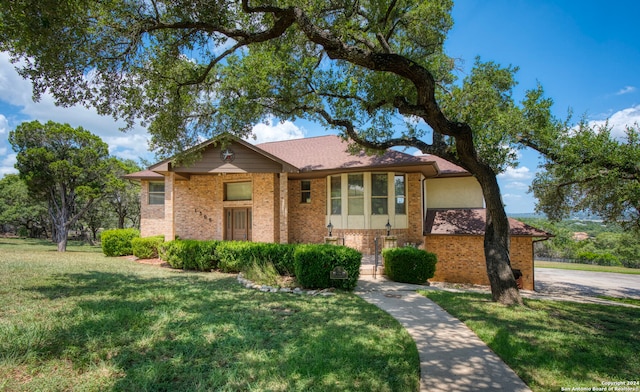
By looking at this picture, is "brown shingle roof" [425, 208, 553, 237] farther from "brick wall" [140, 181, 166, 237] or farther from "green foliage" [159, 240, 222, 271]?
"brick wall" [140, 181, 166, 237]

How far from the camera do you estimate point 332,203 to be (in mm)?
15406

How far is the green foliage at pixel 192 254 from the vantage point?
1192 cm

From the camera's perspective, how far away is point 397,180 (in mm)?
14891

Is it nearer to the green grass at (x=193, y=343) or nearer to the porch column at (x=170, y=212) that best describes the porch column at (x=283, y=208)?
the porch column at (x=170, y=212)

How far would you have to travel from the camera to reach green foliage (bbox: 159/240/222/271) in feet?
39.1

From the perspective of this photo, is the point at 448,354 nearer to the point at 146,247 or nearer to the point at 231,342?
the point at 231,342

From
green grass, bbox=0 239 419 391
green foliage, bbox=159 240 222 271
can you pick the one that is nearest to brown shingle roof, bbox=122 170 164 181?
green foliage, bbox=159 240 222 271

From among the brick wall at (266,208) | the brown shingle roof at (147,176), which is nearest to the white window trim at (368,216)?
the brick wall at (266,208)

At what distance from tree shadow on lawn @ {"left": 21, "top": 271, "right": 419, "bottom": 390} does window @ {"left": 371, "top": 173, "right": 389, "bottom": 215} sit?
780 centimetres

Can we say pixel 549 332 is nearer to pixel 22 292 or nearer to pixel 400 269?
pixel 400 269

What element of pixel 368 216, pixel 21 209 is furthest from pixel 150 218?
pixel 21 209

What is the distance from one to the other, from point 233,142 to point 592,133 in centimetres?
1312

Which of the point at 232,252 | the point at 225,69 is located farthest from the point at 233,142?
the point at 232,252

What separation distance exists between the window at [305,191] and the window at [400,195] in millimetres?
4538
